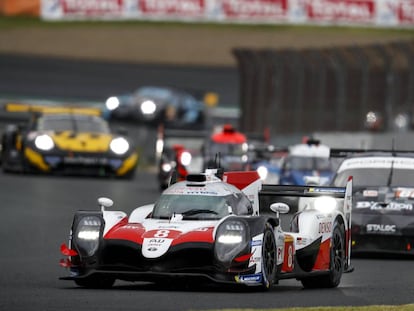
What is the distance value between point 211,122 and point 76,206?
22365 mm

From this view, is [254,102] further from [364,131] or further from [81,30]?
[81,30]

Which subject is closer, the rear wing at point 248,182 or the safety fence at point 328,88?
the rear wing at point 248,182

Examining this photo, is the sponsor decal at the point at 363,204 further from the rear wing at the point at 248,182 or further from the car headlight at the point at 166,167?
the car headlight at the point at 166,167

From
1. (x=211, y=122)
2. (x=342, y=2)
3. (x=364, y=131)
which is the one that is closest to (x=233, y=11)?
(x=342, y=2)

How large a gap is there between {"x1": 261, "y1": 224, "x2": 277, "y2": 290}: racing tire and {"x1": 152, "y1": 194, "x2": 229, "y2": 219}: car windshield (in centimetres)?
48

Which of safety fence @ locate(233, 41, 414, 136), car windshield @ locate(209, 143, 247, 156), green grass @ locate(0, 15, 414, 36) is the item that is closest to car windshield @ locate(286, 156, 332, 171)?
safety fence @ locate(233, 41, 414, 136)

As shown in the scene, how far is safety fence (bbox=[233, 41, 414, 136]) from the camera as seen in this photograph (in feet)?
91.8

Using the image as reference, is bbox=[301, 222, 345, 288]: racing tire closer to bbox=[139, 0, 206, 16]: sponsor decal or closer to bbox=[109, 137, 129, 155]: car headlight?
bbox=[109, 137, 129, 155]: car headlight

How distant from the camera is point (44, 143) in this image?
28.5 metres

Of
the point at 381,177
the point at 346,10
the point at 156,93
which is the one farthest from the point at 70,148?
the point at 346,10

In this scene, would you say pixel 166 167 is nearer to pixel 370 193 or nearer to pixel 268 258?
pixel 370 193

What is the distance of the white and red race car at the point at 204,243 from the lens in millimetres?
11625

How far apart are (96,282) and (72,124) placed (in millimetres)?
17471

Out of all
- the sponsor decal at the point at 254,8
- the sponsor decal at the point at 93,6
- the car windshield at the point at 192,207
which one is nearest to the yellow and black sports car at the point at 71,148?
the car windshield at the point at 192,207
